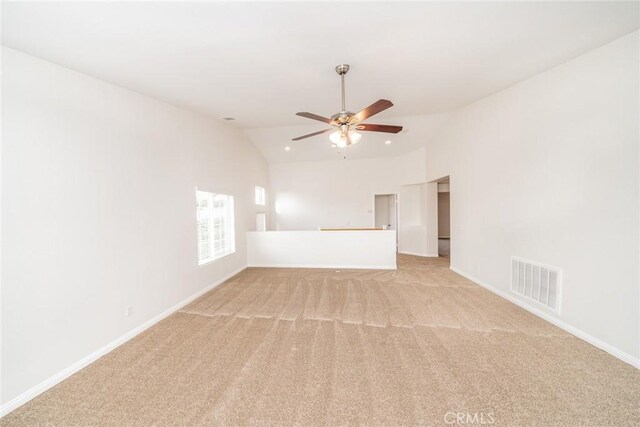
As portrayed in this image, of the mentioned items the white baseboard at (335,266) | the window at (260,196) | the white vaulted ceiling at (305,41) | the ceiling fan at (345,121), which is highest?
the white vaulted ceiling at (305,41)

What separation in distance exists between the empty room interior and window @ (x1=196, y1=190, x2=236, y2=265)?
0.38 m

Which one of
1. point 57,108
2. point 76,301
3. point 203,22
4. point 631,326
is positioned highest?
point 203,22

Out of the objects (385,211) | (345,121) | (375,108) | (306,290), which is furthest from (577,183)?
(385,211)

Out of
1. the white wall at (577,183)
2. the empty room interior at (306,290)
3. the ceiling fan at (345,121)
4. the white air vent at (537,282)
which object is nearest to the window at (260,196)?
the empty room interior at (306,290)

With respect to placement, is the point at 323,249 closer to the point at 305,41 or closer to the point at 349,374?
the point at 349,374

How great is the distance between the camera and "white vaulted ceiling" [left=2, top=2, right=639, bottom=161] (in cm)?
176

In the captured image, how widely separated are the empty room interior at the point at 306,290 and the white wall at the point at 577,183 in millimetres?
21

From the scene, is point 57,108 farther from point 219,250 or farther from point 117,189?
point 219,250

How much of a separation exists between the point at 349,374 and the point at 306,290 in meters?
2.20

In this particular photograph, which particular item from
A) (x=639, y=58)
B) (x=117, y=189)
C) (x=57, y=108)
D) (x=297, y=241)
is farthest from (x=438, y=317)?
(x=57, y=108)

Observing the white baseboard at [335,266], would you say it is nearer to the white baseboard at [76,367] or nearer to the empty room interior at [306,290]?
the empty room interior at [306,290]

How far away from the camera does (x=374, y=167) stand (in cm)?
777

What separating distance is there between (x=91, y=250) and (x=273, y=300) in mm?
2343

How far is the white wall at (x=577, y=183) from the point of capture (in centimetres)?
221
